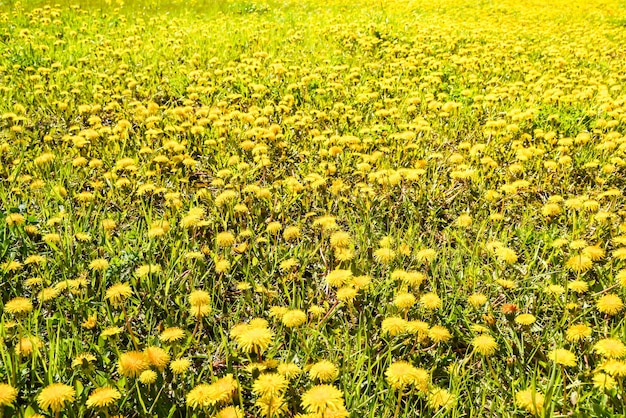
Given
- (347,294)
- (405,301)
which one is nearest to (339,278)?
(347,294)

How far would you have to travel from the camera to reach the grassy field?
166 centimetres

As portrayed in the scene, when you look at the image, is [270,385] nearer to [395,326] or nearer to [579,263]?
[395,326]

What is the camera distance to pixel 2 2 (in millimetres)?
9094

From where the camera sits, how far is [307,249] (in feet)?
8.55

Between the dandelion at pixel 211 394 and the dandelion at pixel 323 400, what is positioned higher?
the dandelion at pixel 323 400

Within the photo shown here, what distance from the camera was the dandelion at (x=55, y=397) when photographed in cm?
139

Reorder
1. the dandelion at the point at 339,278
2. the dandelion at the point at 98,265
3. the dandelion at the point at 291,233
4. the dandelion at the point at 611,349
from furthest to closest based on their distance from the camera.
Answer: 1. the dandelion at the point at 291,233
2. the dandelion at the point at 98,265
3. the dandelion at the point at 339,278
4. the dandelion at the point at 611,349

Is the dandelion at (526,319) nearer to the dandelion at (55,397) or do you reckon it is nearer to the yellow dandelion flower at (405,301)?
the yellow dandelion flower at (405,301)

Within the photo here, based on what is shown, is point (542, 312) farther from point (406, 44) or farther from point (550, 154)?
point (406, 44)

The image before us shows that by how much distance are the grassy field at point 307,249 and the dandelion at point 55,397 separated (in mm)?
12

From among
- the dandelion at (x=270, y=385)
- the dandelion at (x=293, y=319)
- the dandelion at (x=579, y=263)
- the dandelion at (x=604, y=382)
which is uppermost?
the dandelion at (x=270, y=385)

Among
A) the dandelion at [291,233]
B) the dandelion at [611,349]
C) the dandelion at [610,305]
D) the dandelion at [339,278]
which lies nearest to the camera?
the dandelion at [611,349]

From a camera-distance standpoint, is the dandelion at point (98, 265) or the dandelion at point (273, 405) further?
the dandelion at point (98, 265)

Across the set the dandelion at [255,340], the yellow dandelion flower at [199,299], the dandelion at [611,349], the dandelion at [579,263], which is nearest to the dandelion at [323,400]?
the dandelion at [255,340]
